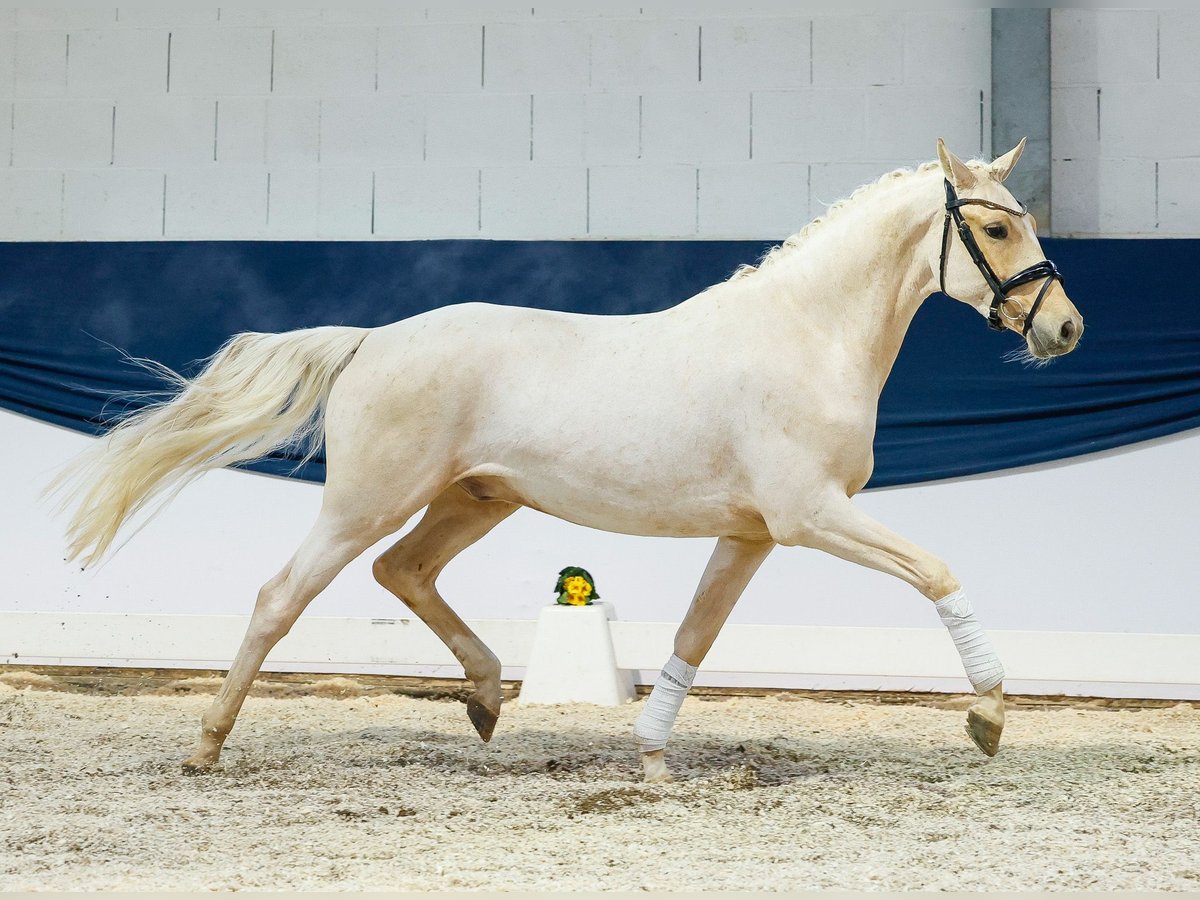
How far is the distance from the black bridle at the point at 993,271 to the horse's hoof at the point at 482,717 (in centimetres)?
188

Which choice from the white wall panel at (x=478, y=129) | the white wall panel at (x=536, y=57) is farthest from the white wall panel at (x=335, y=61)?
the white wall panel at (x=536, y=57)

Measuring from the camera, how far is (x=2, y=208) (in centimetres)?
624

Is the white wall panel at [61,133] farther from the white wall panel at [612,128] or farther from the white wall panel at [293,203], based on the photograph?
the white wall panel at [612,128]

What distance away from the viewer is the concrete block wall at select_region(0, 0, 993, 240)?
231 inches

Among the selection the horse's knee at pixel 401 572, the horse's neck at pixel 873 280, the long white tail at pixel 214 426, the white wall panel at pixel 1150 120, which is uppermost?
the white wall panel at pixel 1150 120

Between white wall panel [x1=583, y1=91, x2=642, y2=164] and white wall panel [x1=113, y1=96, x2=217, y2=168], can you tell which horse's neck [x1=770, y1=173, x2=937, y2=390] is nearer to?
white wall panel [x1=583, y1=91, x2=642, y2=164]

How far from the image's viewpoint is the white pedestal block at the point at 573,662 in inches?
198

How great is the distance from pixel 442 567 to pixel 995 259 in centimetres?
186

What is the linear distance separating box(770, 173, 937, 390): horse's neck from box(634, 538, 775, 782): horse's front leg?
0.63m

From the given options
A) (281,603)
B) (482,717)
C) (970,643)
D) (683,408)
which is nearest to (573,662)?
(482,717)

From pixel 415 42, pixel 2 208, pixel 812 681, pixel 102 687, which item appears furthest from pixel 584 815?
pixel 2 208

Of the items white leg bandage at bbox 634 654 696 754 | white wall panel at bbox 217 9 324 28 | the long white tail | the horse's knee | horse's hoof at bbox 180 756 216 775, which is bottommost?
horse's hoof at bbox 180 756 216 775

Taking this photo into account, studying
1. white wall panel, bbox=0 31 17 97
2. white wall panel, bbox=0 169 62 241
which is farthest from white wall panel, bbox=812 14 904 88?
white wall panel, bbox=0 31 17 97

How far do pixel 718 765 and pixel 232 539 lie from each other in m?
3.14
